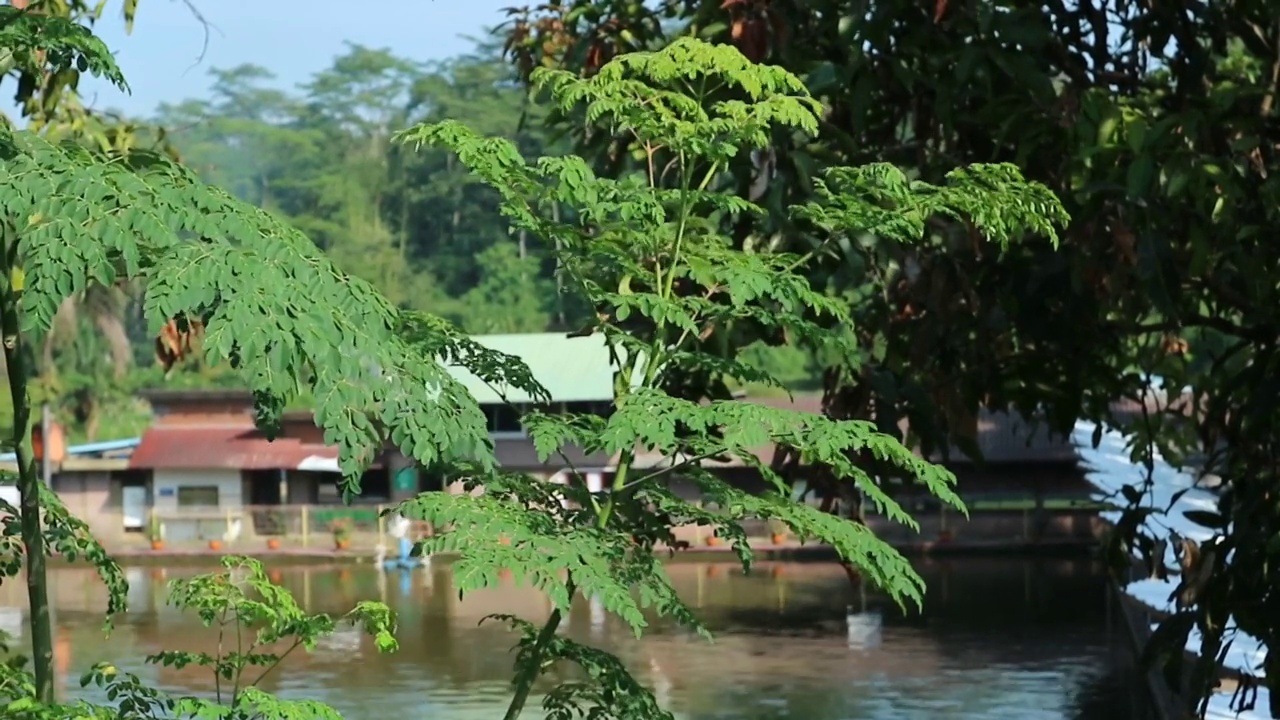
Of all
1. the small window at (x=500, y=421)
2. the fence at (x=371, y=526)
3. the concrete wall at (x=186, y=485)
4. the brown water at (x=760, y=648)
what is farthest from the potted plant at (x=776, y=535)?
the concrete wall at (x=186, y=485)

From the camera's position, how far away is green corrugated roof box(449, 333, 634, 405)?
70.7 feet

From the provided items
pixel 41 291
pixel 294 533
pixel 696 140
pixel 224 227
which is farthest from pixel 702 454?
pixel 294 533

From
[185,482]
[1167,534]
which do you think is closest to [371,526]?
[185,482]

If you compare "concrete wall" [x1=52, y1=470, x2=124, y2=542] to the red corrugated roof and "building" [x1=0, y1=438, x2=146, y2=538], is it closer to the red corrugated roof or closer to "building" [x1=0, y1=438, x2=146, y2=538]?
"building" [x1=0, y1=438, x2=146, y2=538]

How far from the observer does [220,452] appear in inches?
912

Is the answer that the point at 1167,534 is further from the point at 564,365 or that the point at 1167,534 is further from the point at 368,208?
the point at 368,208

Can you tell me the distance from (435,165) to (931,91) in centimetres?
3365

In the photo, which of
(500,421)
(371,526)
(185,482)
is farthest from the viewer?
(185,482)

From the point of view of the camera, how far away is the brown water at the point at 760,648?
11.1m

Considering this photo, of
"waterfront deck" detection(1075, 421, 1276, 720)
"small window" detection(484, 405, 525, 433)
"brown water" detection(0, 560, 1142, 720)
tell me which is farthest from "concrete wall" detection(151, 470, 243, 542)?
"waterfront deck" detection(1075, 421, 1276, 720)

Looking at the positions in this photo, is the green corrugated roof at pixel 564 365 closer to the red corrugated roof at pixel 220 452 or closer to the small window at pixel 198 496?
the red corrugated roof at pixel 220 452

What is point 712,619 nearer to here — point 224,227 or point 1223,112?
point 1223,112

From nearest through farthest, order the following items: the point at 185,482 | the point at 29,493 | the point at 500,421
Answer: the point at 29,493
the point at 500,421
the point at 185,482

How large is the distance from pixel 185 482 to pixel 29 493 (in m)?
21.6
